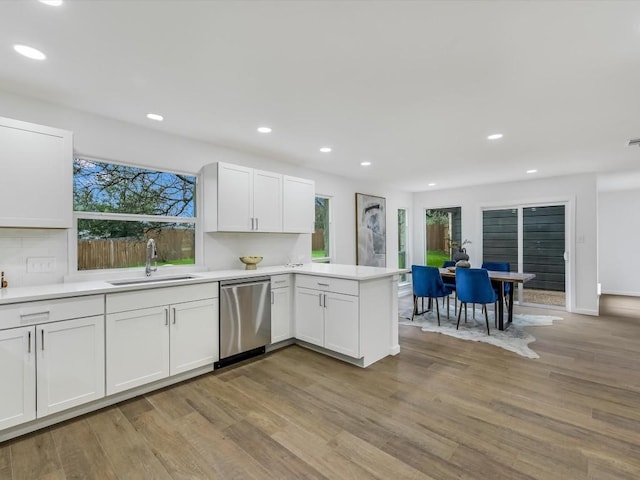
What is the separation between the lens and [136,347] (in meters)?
2.59

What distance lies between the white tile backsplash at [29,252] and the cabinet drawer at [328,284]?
7.51ft

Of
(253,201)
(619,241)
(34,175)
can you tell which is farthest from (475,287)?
(619,241)

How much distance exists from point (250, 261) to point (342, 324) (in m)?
1.41

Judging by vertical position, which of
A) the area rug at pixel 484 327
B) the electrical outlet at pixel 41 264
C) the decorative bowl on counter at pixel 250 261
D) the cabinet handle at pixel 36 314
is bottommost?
the area rug at pixel 484 327

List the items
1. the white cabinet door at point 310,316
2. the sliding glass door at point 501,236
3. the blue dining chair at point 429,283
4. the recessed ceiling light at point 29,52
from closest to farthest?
1. the recessed ceiling light at point 29,52
2. the white cabinet door at point 310,316
3. the blue dining chair at point 429,283
4. the sliding glass door at point 501,236

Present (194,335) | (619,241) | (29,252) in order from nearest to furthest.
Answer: (29,252)
(194,335)
(619,241)

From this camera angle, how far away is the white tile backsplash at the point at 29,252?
249cm

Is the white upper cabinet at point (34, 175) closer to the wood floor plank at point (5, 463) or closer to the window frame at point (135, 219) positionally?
the window frame at point (135, 219)

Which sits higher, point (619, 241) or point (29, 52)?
point (29, 52)

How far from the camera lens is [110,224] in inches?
123

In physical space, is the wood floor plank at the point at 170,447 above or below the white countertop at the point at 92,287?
below

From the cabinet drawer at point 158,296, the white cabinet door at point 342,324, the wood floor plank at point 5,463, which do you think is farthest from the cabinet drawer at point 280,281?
the wood floor plank at point 5,463

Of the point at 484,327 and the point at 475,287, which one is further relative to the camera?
the point at 484,327

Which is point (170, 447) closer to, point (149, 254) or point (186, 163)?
point (149, 254)
